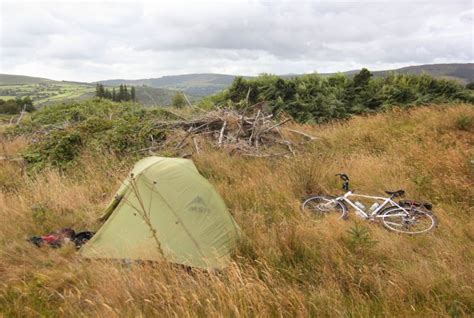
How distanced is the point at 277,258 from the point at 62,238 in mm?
2705

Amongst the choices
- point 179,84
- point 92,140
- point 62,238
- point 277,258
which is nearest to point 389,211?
point 277,258

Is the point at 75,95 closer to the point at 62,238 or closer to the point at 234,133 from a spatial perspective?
the point at 234,133

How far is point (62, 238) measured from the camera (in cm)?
420

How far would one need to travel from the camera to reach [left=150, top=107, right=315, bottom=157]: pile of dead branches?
8.25 meters

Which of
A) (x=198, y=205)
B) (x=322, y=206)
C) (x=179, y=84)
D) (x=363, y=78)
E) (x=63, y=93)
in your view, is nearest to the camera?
(x=198, y=205)

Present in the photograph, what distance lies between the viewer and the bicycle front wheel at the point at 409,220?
14.4 feet

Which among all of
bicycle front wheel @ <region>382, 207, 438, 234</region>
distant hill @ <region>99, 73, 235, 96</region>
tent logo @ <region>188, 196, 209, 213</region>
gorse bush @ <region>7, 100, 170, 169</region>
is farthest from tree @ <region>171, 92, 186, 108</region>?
distant hill @ <region>99, 73, 235, 96</region>

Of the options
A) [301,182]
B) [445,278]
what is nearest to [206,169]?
[301,182]

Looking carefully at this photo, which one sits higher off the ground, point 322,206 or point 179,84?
point 179,84

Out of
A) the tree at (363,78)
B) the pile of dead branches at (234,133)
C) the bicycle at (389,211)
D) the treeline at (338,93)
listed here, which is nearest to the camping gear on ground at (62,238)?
the bicycle at (389,211)

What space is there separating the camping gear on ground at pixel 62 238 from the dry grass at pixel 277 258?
13 centimetres

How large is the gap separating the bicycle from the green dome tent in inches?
66.8

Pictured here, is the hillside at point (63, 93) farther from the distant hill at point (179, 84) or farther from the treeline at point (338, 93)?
the distant hill at point (179, 84)

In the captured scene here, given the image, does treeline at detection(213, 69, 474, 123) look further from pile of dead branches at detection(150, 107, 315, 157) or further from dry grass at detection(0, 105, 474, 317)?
dry grass at detection(0, 105, 474, 317)
